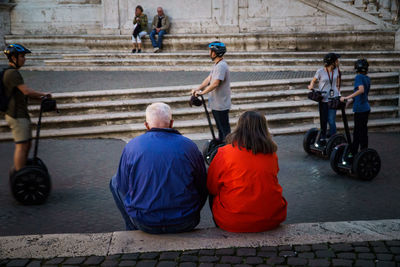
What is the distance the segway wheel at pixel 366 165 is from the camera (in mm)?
5602

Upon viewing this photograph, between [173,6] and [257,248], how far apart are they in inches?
505

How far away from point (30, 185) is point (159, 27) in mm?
10562

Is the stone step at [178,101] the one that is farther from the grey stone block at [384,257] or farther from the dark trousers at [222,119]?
the grey stone block at [384,257]

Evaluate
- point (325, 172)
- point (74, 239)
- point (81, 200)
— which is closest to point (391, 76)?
point (325, 172)

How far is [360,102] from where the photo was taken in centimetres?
604

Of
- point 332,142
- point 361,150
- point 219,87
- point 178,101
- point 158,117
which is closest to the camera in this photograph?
point 158,117

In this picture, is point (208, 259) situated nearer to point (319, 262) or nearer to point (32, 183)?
point (319, 262)

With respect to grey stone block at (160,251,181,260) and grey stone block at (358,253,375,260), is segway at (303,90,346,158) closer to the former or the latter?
grey stone block at (358,253,375,260)

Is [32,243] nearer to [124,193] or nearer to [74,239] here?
[74,239]

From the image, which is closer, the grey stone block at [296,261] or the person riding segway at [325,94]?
the grey stone block at [296,261]

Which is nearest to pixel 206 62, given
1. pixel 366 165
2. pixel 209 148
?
pixel 209 148

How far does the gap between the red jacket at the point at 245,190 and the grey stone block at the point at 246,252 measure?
0.22m

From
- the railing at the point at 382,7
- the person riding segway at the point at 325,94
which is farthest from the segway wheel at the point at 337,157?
the railing at the point at 382,7

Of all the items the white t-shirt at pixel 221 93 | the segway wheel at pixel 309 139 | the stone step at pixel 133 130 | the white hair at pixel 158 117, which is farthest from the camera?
the stone step at pixel 133 130
